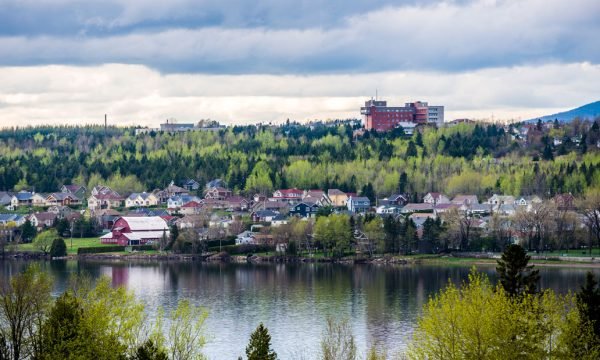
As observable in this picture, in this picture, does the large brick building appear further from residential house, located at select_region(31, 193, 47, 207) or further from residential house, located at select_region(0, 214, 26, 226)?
residential house, located at select_region(0, 214, 26, 226)

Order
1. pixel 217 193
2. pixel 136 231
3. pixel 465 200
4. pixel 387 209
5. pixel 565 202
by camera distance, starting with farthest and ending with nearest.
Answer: pixel 217 193 → pixel 387 209 → pixel 465 200 → pixel 136 231 → pixel 565 202

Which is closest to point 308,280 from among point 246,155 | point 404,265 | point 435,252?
point 404,265

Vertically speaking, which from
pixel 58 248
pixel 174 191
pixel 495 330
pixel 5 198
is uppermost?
pixel 174 191

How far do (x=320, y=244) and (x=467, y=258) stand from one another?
862 cm

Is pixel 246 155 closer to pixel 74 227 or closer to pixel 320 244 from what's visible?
pixel 74 227

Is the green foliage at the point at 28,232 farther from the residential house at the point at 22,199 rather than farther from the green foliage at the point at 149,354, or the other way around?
the green foliage at the point at 149,354

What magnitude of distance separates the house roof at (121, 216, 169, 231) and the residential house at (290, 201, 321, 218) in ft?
29.0

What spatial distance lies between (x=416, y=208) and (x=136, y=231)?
732 inches

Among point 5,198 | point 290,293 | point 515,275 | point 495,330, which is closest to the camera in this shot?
point 495,330

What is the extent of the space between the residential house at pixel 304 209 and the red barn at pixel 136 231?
29.7 ft

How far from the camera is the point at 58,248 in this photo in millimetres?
59312

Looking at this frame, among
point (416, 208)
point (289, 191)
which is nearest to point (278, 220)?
point (416, 208)

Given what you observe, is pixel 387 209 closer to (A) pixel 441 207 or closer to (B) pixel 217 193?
(A) pixel 441 207

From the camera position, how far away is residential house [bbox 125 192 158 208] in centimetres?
8212
